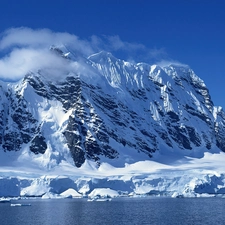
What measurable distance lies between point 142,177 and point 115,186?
13.6m

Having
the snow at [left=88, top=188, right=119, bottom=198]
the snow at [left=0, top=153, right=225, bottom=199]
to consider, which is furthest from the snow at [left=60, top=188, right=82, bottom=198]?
the snow at [left=88, top=188, right=119, bottom=198]

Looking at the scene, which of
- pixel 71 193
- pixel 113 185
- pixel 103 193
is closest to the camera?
pixel 103 193

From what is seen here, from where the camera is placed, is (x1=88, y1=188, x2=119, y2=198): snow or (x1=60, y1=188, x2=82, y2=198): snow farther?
(x1=60, y1=188, x2=82, y2=198): snow

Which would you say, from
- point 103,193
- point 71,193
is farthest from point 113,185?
point 71,193

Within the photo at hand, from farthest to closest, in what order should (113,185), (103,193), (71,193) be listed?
(113,185) < (71,193) < (103,193)

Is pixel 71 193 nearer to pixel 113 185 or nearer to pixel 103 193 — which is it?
pixel 103 193

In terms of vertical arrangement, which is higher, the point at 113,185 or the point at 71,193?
the point at 113,185

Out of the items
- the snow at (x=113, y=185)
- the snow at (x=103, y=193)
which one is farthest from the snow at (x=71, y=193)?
the snow at (x=103, y=193)

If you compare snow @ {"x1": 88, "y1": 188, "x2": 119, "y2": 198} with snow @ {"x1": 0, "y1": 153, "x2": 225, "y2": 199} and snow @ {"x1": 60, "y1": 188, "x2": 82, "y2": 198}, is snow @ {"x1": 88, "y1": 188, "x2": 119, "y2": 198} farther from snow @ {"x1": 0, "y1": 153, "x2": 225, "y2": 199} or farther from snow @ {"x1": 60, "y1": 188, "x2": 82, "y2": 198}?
snow @ {"x1": 60, "y1": 188, "x2": 82, "y2": 198}

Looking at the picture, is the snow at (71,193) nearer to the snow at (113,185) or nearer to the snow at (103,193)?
the snow at (113,185)

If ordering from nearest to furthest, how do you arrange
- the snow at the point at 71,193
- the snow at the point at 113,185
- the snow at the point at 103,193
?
the snow at the point at 103,193, the snow at the point at 71,193, the snow at the point at 113,185

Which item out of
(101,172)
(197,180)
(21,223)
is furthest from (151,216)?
(101,172)

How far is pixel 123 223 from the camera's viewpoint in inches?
3066

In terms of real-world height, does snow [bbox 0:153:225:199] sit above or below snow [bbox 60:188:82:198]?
above
